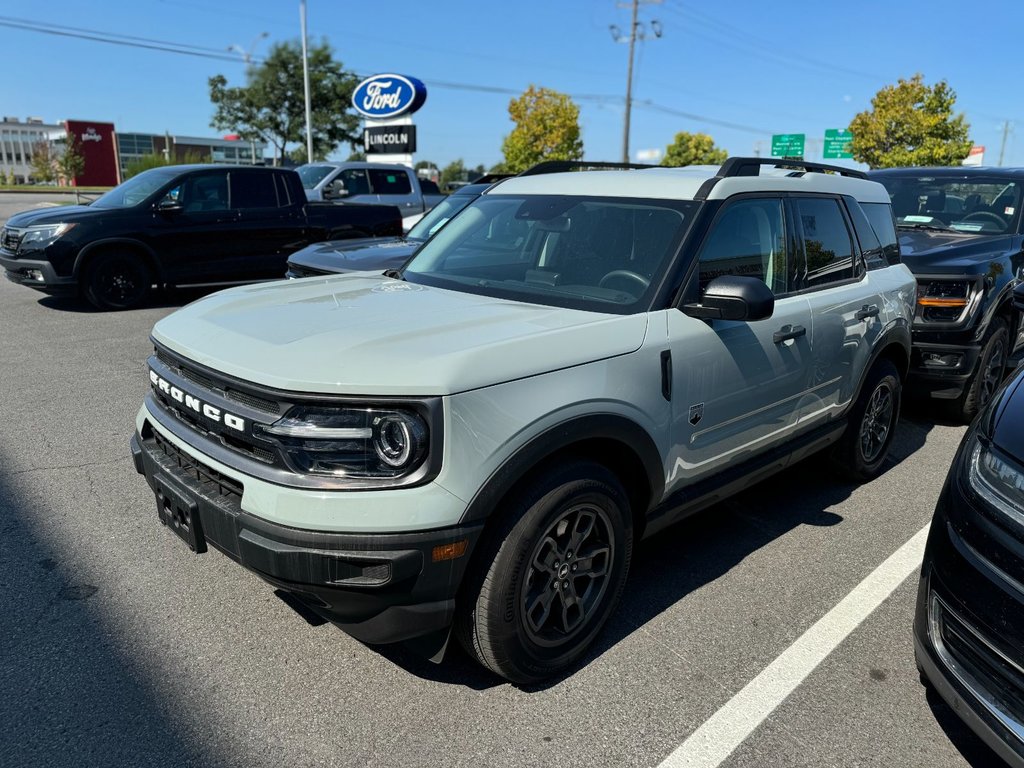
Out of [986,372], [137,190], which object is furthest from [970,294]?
[137,190]

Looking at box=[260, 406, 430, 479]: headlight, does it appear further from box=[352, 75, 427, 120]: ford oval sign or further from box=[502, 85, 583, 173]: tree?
box=[502, 85, 583, 173]: tree

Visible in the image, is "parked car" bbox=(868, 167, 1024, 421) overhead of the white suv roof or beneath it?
beneath

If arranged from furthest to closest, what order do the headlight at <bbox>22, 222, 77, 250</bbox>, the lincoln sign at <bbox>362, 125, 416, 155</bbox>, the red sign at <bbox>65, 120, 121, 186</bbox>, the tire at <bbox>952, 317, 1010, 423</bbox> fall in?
the red sign at <bbox>65, 120, 121, 186</bbox> → the lincoln sign at <bbox>362, 125, 416, 155</bbox> → the headlight at <bbox>22, 222, 77, 250</bbox> → the tire at <bbox>952, 317, 1010, 423</bbox>

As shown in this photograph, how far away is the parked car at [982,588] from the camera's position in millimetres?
2045

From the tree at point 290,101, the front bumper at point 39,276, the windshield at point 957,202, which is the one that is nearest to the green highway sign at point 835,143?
the tree at point 290,101

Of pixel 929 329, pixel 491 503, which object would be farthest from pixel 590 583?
pixel 929 329

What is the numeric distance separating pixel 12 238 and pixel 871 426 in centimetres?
968

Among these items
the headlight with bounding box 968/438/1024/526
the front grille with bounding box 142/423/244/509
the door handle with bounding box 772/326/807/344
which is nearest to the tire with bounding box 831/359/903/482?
the door handle with bounding box 772/326/807/344

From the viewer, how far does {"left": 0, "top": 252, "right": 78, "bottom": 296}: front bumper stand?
8.93 m

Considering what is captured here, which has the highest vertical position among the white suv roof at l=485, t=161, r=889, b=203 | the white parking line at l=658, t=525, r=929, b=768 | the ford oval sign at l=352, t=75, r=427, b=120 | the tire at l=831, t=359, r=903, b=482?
the ford oval sign at l=352, t=75, r=427, b=120

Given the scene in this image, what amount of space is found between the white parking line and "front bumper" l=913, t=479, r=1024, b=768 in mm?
533

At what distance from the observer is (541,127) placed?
42500 mm

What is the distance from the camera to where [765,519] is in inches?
166

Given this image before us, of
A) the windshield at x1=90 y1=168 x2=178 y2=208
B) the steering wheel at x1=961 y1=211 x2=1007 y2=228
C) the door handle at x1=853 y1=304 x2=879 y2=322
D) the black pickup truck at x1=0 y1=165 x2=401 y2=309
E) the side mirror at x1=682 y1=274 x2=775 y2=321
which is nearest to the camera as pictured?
the side mirror at x1=682 y1=274 x2=775 y2=321
